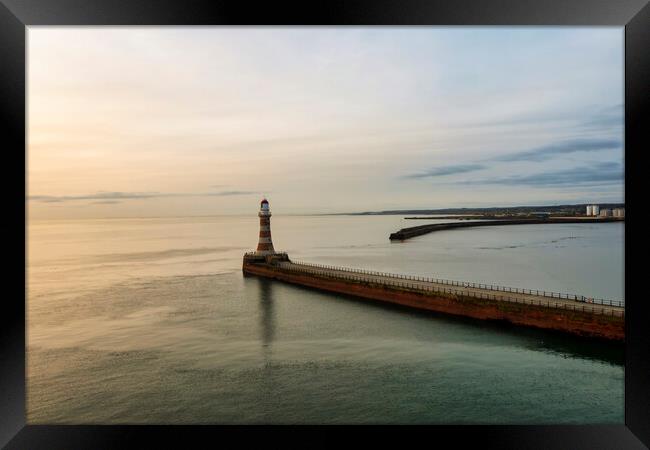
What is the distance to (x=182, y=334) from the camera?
41.8 ft

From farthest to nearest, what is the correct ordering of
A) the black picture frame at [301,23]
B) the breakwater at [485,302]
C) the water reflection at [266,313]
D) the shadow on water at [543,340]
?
the water reflection at [266,313] < the breakwater at [485,302] < the shadow on water at [543,340] < the black picture frame at [301,23]

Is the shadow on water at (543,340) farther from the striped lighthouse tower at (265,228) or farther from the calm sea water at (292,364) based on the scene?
the striped lighthouse tower at (265,228)

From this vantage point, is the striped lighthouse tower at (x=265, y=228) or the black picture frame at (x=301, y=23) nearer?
the black picture frame at (x=301, y=23)

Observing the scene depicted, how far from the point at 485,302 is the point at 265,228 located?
497 inches

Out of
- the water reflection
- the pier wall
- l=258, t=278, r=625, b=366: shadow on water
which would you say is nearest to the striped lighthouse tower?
the water reflection

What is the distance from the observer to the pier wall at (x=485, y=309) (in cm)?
976

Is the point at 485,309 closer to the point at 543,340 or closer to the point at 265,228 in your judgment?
the point at 543,340

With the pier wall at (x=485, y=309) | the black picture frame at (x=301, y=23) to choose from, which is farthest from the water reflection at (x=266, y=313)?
the black picture frame at (x=301, y=23)

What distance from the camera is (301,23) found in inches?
124

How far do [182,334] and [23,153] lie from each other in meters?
10.6

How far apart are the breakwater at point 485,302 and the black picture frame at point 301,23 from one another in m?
7.94

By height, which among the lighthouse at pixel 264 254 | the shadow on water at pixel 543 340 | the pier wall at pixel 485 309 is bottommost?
the shadow on water at pixel 543 340

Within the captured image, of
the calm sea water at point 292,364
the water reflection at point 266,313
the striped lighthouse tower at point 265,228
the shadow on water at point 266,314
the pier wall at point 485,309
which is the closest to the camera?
the calm sea water at point 292,364

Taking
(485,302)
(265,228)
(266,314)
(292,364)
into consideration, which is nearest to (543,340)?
(485,302)
